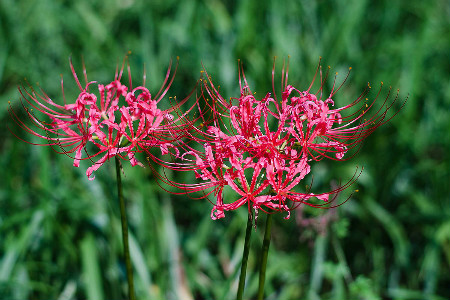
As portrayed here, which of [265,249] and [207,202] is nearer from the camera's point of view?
[265,249]

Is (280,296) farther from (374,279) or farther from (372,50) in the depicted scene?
(372,50)

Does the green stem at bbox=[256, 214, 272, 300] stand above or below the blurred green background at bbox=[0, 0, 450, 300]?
below

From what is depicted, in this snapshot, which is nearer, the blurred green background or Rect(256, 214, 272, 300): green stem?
Rect(256, 214, 272, 300): green stem

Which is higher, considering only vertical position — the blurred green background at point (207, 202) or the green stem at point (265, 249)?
the blurred green background at point (207, 202)

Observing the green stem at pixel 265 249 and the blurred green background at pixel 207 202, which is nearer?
the green stem at pixel 265 249

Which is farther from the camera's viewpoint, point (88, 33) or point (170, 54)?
point (88, 33)

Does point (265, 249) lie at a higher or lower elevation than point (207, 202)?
lower

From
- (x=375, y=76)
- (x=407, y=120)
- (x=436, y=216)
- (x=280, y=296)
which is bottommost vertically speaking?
(x=280, y=296)

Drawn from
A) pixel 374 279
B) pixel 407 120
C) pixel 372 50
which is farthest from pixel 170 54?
pixel 374 279
